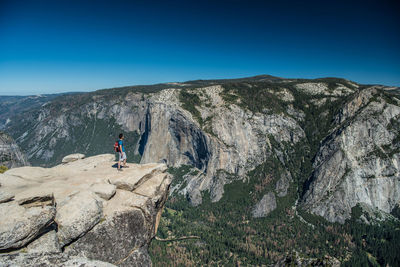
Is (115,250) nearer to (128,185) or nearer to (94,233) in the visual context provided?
(94,233)

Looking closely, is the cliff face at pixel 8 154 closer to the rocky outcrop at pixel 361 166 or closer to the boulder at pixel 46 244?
the boulder at pixel 46 244

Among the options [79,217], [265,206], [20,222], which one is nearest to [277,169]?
[265,206]

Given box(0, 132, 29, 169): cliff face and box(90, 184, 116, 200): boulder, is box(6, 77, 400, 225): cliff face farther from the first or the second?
box(90, 184, 116, 200): boulder

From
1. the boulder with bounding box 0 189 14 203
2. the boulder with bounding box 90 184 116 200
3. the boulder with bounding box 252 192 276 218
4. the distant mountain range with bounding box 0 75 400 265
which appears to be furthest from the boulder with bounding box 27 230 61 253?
the boulder with bounding box 252 192 276 218

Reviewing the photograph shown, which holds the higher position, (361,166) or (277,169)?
(361,166)

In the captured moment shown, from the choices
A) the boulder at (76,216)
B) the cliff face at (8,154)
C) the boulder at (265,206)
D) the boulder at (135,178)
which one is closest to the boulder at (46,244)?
the boulder at (76,216)

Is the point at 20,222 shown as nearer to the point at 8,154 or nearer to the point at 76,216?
the point at 76,216
